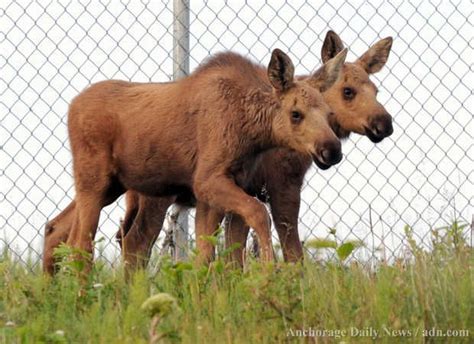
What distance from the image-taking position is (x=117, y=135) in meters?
8.18

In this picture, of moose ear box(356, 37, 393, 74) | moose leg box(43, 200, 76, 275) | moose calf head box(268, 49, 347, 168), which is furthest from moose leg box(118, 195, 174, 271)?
moose ear box(356, 37, 393, 74)

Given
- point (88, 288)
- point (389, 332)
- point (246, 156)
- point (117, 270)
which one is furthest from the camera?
point (246, 156)

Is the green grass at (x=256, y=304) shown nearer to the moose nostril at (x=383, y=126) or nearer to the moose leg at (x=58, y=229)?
the moose leg at (x=58, y=229)

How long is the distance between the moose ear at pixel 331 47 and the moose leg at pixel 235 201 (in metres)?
1.68

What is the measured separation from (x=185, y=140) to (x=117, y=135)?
1.65 feet

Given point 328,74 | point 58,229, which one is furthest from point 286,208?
point 58,229

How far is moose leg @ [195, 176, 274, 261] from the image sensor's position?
723 centimetres

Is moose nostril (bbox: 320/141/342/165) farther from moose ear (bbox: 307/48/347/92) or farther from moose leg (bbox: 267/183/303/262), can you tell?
moose leg (bbox: 267/183/303/262)

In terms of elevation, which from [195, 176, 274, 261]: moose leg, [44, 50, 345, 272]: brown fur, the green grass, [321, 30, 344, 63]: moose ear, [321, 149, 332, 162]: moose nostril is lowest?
the green grass

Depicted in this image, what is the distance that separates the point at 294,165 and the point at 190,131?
2.88 ft

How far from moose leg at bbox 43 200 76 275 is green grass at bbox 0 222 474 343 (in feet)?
7.17

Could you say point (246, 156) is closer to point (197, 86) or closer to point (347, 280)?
point (197, 86)

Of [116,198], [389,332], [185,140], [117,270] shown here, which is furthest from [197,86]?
[389,332]

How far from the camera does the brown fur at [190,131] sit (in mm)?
7766
